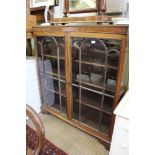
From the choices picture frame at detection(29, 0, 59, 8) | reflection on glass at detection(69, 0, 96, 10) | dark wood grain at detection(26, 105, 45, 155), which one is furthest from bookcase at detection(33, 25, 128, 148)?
dark wood grain at detection(26, 105, 45, 155)

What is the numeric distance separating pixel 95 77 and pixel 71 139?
31.8 inches

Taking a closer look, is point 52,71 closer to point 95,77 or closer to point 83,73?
point 83,73

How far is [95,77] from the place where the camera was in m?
1.52

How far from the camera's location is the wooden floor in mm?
1573

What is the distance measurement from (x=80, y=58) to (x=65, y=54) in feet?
0.60

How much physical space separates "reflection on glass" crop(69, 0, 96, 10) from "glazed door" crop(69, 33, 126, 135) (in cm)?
26

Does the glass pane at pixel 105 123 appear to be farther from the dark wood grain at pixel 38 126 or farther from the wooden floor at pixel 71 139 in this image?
the dark wood grain at pixel 38 126

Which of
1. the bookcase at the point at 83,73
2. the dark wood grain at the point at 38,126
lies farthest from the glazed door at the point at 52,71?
the dark wood grain at the point at 38,126

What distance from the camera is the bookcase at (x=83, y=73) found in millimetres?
1265

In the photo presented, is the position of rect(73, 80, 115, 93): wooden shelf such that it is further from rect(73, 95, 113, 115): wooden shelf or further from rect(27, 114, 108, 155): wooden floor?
rect(27, 114, 108, 155): wooden floor
